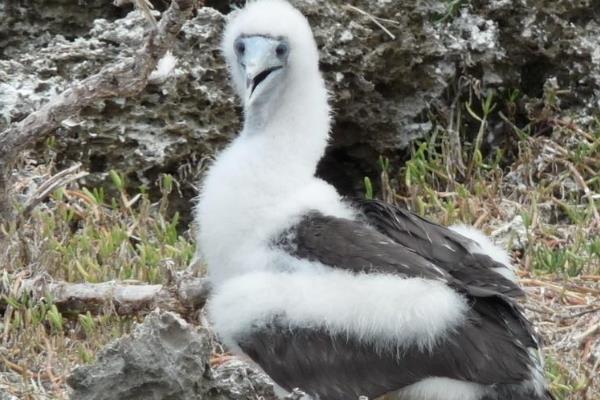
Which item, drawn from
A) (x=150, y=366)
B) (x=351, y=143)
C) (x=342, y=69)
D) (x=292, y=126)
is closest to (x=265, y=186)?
(x=292, y=126)

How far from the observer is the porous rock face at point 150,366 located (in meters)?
3.89

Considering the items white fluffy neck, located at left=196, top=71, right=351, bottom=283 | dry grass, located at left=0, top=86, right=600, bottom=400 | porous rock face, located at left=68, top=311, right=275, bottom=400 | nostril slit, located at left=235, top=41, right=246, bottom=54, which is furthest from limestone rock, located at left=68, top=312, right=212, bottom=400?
nostril slit, located at left=235, top=41, right=246, bottom=54

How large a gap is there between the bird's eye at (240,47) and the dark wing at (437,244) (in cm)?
69

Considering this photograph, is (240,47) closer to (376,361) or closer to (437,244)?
(437,244)

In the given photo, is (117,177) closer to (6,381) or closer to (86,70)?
(86,70)

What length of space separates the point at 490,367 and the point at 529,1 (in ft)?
9.24

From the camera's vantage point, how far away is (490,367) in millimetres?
4293

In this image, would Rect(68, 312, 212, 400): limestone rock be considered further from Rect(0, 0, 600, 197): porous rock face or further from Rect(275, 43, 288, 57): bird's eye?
Rect(0, 0, 600, 197): porous rock face

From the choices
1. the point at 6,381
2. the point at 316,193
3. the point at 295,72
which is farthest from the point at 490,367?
the point at 6,381

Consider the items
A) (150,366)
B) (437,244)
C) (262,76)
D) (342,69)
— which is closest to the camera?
(150,366)

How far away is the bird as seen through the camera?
4309 mm

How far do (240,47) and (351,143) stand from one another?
174 centimetres

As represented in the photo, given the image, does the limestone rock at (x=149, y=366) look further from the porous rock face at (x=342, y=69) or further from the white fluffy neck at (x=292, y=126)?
the porous rock face at (x=342, y=69)

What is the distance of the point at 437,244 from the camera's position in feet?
15.4
